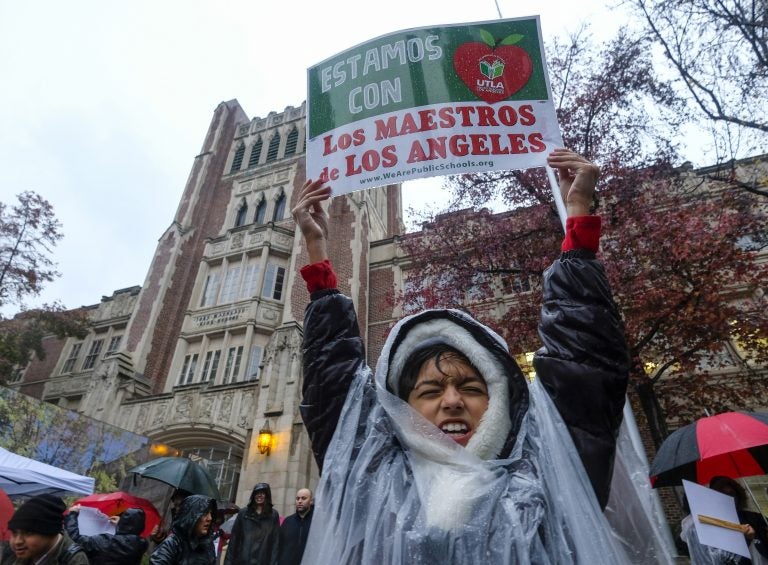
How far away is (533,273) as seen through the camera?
1034 centimetres

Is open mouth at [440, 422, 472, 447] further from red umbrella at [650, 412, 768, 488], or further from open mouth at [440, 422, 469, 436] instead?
red umbrella at [650, 412, 768, 488]

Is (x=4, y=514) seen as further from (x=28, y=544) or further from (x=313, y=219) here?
(x=313, y=219)

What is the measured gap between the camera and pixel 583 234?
1.57 metres

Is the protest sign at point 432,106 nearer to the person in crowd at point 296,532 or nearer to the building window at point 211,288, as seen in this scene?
the person in crowd at point 296,532

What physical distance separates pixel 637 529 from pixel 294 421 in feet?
36.2

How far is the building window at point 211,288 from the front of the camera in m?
17.5

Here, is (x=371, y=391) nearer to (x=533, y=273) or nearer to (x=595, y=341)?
(x=595, y=341)

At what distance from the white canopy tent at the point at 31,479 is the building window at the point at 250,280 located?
1045 cm

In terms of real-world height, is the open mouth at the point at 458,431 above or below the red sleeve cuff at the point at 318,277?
below

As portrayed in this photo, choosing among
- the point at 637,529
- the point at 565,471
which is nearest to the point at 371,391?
the point at 565,471

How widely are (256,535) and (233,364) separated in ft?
35.6

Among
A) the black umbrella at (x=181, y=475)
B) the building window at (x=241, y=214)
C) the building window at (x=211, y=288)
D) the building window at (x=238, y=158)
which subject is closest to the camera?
the black umbrella at (x=181, y=475)

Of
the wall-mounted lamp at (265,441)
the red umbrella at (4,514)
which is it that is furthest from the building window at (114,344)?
the red umbrella at (4,514)

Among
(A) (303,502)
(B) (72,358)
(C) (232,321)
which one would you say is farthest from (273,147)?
(A) (303,502)
